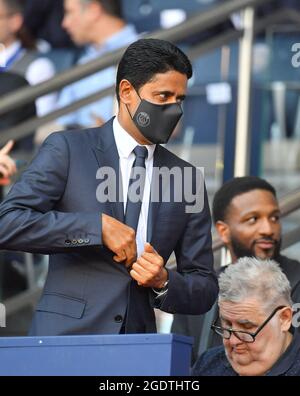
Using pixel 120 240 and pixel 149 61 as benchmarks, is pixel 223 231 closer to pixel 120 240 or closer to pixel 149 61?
pixel 149 61

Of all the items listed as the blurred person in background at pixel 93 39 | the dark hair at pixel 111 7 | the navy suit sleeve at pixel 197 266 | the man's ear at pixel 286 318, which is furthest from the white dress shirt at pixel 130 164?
the dark hair at pixel 111 7

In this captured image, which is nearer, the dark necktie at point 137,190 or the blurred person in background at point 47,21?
the dark necktie at point 137,190

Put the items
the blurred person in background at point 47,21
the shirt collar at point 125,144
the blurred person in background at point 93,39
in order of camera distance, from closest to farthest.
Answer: the shirt collar at point 125,144 → the blurred person in background at point 93,39 → the blurred person in background at point 47,21

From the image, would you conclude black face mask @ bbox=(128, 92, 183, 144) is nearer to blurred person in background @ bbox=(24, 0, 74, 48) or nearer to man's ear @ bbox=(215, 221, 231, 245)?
man's ear @ bbox=(215, 221, 231, 245)

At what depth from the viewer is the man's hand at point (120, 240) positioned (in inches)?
134

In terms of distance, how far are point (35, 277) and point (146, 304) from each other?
7.09 ft

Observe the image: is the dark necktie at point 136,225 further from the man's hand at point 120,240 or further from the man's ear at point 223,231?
the man's ear at point 223,231

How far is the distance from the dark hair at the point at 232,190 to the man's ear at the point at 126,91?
137 centimetres

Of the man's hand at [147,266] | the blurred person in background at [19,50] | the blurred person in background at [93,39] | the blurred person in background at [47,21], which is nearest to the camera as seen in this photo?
the man's hand at [147,266]

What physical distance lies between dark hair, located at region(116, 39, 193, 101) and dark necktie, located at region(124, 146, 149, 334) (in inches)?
8.8

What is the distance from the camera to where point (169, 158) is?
3762mm
